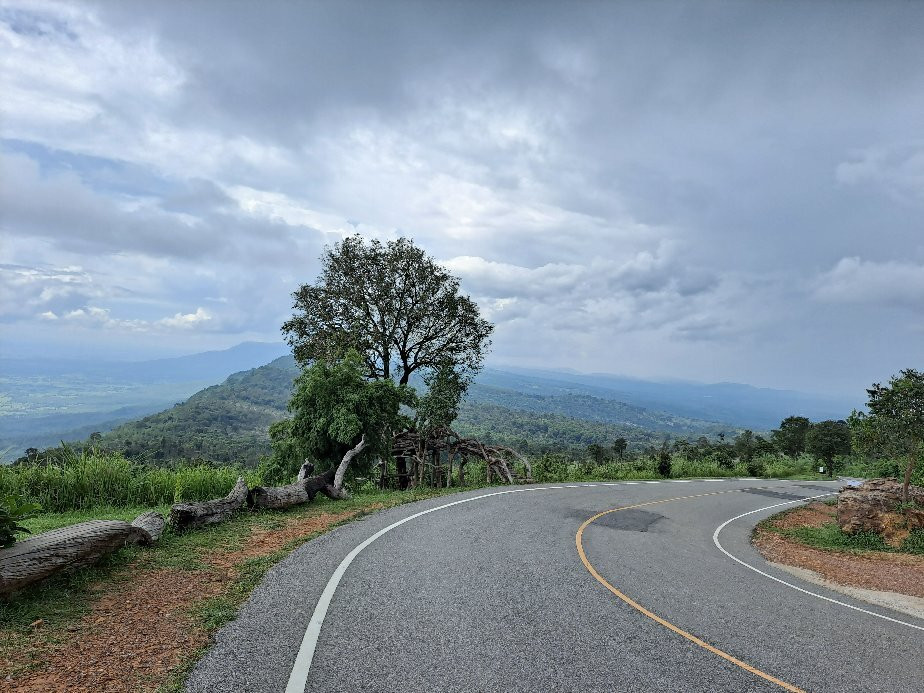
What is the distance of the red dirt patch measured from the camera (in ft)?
14.9

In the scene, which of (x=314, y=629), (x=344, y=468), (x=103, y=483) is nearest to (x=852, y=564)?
(x=314, y=629)

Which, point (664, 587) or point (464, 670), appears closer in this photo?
point (464, 670)

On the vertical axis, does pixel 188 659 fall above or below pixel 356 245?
below

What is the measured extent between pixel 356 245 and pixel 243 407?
90684 mm

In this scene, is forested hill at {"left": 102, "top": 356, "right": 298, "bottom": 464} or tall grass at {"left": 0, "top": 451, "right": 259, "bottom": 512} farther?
forested hill at {"left": 102, "top": 356, "right": 298, "bottom": 464}

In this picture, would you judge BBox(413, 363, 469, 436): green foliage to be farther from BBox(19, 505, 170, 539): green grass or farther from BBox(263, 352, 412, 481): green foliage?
BBox(19, 505, 170, 539): green grass

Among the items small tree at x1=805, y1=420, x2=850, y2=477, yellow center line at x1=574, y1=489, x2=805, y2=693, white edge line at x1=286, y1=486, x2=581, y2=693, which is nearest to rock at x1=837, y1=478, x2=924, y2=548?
yellow center line at x1=574, y1=489, x2=805, y2=693

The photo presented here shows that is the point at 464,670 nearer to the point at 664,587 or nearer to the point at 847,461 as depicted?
the point at 664,587

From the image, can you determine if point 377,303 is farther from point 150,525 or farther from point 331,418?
point 150,525

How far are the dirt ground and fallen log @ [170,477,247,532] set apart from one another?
43.5 feet

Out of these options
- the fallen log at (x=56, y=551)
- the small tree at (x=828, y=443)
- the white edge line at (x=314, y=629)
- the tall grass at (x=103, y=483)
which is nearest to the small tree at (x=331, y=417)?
the tall grass at (x=103, y=483)

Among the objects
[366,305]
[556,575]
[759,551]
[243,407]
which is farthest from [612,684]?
[243,407]

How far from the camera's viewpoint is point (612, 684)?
4.78 metres

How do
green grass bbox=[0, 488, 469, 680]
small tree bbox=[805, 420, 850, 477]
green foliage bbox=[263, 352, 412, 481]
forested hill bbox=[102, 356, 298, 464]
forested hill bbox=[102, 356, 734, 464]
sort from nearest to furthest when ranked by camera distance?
green grass bbox=[0, 488, 469, 680] < green foliage bbox=[263, 352, 412, 481] < small tree bbox=[805, 420, 850, 477] < forested hill bbox=[102, 356, 298, 464] < forested hill bbox=[102, 356, 734, 464]
